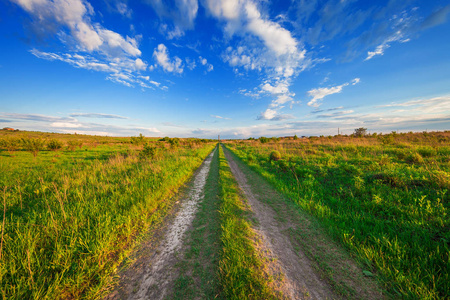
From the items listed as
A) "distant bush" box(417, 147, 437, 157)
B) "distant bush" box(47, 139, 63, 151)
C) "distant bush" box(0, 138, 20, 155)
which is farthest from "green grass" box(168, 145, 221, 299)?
"distant bush" box(0, 138, 20, 155)

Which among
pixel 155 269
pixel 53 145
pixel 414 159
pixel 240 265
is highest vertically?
pixel 53 145

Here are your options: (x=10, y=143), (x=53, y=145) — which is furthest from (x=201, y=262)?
(x=10, y=143)

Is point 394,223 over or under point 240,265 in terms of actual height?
over

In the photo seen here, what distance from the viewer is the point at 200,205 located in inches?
225

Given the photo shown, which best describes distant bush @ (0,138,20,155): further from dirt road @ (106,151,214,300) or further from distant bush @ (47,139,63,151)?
dirt road @ (106,151,214,300)

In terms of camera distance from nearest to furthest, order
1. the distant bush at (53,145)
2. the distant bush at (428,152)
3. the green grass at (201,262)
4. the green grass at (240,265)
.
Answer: the green grass at (240,265)
the green grass at (201,262)
the distant bush at (428,152)
the distant bush at (53,145)

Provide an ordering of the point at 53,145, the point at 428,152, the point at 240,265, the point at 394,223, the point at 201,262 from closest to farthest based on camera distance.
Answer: the point at 240,265
the point at 201,262
the point at 394,223
the point at 428,152
the point at 53,145

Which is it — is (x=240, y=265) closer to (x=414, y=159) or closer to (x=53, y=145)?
(x=414, y=159)

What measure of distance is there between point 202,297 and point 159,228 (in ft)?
8.33

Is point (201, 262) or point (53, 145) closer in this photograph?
point (201, 262)

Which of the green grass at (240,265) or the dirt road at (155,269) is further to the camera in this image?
the dirt road at (155,269)

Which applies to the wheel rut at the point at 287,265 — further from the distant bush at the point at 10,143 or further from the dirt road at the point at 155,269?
the distant bush at the point at 10,143

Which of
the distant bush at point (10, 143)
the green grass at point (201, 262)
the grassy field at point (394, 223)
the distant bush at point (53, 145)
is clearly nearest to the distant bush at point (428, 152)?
the grassy field at point (394, 223)

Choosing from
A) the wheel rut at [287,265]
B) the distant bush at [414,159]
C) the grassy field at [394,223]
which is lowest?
the wheel rut at [287,265]
